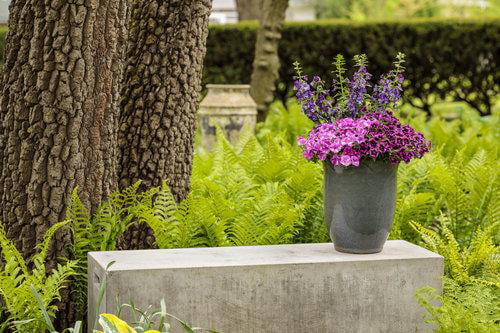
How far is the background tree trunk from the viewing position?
425 cm

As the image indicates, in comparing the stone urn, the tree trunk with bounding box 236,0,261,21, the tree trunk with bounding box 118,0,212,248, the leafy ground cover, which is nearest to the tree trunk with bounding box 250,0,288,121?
the stone urn

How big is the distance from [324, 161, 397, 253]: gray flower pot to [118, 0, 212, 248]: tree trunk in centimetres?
124

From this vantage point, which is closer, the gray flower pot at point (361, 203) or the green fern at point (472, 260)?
the gray flower pot at point (361, 203)

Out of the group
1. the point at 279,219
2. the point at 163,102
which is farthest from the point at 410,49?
the point at 279,219

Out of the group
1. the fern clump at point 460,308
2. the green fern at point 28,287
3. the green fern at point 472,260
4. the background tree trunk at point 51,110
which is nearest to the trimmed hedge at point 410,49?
the green fern at point 472,260

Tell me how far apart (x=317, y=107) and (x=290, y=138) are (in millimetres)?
5275

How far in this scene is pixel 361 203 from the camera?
4023mm

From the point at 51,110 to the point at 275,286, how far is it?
1.36m

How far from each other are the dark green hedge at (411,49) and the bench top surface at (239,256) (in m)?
9.56

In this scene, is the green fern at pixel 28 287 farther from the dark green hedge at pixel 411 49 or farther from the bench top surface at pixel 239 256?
the dark green hedge at pixel 411 49

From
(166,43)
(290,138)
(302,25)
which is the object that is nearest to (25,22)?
(166,43)

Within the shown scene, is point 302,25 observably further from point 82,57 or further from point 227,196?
point 82,57

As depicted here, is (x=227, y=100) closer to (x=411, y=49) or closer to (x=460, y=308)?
(x=411, y=49)

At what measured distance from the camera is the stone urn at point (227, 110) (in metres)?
9.12
